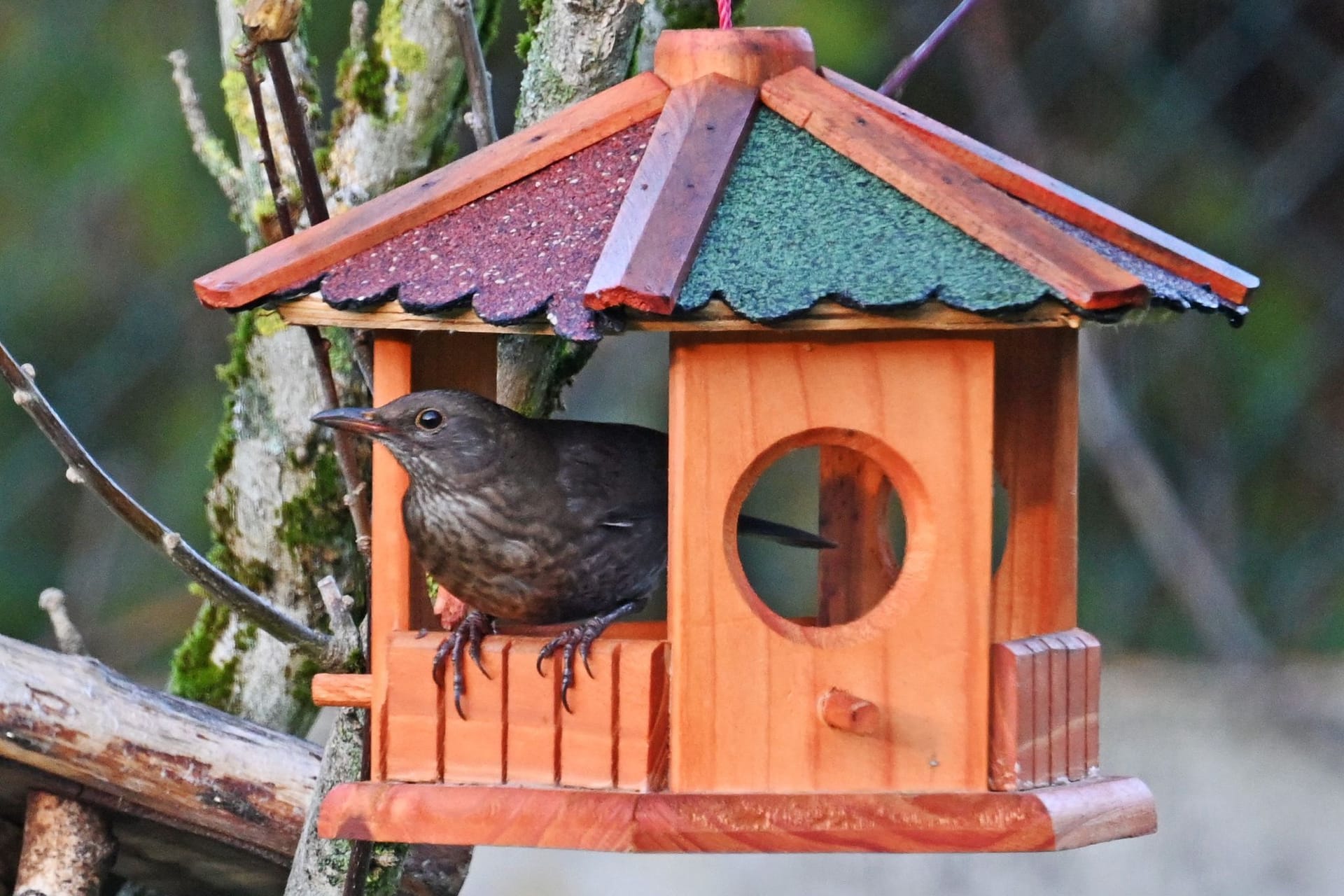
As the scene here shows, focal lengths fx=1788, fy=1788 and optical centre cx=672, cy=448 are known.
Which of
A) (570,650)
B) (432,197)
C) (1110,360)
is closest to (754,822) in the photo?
(570,650)

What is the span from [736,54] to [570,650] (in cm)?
83

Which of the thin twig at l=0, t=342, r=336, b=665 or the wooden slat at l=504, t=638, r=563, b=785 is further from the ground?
the thin twig at l=0, t=342, r=336, b=665

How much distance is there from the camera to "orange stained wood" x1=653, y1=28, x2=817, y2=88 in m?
2.42

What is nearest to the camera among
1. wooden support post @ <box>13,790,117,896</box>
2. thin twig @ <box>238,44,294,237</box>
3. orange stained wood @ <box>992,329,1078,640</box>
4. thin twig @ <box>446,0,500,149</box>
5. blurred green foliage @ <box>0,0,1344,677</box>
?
thin twig @ <box>238,44,294,237</box>

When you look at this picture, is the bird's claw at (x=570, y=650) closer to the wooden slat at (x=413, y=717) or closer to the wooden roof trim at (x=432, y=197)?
the wooden slat at (x=413, y=717)

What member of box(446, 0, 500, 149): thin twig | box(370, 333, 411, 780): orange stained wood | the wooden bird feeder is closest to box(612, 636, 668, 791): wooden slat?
the wooden bird feeder

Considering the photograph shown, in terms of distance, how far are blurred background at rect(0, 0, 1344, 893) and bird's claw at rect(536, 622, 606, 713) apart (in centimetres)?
343

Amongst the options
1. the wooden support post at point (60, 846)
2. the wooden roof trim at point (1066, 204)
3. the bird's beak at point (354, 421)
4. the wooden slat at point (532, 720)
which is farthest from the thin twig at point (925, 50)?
the wooden support post at point (60, 846)

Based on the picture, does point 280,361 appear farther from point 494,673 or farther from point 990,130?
point 990,130

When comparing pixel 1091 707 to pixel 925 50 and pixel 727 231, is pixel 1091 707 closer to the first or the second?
pixel 727 231

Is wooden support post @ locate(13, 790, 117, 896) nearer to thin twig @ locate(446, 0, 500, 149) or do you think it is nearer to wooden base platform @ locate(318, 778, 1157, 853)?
wooden base platform @ locate(318, 778, 1157, 853)

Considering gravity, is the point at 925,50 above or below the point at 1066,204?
above

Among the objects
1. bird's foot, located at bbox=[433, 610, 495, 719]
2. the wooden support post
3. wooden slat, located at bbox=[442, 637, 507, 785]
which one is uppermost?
bird's foot, located at bbox=[433, 610, 495, 719]

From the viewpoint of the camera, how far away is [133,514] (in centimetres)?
A: 248
